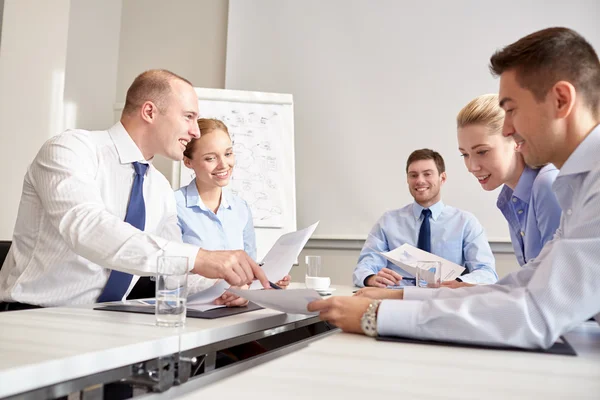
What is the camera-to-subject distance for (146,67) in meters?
5.01

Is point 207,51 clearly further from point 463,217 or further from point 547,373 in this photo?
point 547,373

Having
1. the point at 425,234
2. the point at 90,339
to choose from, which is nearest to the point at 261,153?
the point at 425,234

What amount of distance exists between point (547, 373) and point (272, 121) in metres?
3.61

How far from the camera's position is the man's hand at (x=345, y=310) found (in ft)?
4.12

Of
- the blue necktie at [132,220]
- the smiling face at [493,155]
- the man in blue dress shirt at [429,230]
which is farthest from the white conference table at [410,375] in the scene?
the man in blue dress shirt at [429,230]

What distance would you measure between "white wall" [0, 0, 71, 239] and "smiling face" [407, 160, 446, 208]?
2658 millimetres

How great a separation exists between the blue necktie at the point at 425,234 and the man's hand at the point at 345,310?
2.16m

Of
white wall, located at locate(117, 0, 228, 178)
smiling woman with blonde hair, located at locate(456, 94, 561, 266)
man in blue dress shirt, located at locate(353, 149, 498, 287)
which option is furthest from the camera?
white wall, located at locate(117, 0, 228, 178)

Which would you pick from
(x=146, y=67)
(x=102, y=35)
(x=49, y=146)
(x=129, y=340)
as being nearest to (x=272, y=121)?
(x=146, y=67)

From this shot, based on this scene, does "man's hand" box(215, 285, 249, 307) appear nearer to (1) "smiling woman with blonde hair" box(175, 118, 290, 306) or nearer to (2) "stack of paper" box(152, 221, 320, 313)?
(2) "stack of paper" box(152, 221, 320, 313)

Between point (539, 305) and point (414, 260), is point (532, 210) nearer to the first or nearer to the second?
point (414, 260)

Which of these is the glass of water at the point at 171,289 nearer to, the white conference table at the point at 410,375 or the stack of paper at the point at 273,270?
the white conference table at the point at 410,375

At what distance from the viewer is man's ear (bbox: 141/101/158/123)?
222 centimetres

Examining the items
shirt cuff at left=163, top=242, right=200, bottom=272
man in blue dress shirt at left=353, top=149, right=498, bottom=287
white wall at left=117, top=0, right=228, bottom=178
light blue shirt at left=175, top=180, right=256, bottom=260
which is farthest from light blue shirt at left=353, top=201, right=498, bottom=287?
white wall at left=117, top=0, right=228, bottom=178
